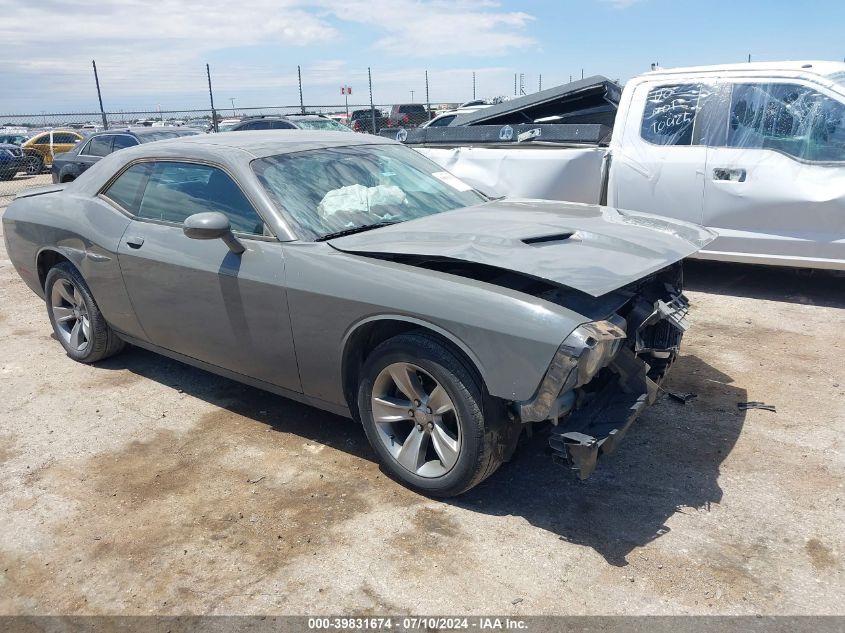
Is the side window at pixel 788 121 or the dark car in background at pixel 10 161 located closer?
the side window at pixel 788 121

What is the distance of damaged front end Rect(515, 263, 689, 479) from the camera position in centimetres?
270

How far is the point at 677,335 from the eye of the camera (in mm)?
3453

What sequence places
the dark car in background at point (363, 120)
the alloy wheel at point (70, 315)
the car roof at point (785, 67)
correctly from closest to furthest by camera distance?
1. the alloy wheel at point (70, 315)
2. the car roof at point (785, 67)
3. the dark car in background at point (363, 120)

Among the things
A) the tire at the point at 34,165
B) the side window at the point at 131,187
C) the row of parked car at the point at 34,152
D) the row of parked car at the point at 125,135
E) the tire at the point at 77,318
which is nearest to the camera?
the side window at the point at 131,187

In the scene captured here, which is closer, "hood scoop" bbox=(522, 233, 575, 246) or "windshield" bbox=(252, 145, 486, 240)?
"hood scoop" bbox=(522, 233, 575, 246)

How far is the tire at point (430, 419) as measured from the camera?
293cm

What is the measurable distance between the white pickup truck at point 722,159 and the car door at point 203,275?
2.46 metres

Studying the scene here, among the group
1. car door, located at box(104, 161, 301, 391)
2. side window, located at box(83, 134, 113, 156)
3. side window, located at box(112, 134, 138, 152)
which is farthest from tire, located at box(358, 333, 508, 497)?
side window, located at box(83, 134, 113, 156)

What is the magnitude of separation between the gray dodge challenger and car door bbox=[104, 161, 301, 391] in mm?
12

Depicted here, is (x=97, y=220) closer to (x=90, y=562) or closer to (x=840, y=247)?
(x=90, y=562)

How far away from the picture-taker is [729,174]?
6.04 metres

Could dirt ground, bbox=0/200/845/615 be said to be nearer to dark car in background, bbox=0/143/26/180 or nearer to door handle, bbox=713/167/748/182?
door handle, bbox=713/167/748/182

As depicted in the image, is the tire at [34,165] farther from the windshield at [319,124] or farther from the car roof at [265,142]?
the car roof at [265,142]

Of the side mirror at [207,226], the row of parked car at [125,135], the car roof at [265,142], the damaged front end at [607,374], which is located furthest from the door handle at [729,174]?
the row of parked car at [125,135]
